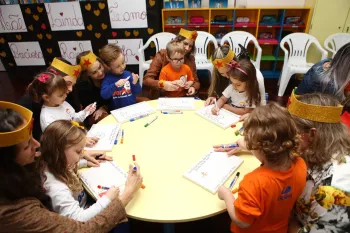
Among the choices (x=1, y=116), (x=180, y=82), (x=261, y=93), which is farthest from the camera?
(x=180, y=82)

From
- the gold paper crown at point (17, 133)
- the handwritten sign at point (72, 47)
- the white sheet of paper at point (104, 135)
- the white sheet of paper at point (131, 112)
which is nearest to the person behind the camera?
the gold paper crown at point (17, 133)

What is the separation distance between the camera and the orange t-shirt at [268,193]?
100 cm

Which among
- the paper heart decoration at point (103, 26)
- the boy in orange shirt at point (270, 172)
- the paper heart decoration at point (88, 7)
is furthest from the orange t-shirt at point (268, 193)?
the paper heart decoration at point (88, 7)

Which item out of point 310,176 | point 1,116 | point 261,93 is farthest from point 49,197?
point 261,93

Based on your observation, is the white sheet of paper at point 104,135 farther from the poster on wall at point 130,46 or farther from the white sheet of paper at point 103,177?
the poster on wall at point 130,46

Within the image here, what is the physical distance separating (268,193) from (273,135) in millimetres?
243

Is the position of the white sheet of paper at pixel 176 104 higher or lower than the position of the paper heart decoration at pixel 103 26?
lower

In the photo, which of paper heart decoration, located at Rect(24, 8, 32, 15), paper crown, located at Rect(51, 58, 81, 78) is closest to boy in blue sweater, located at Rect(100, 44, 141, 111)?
paper crown, located at Rect(51, 58, 81, 78)

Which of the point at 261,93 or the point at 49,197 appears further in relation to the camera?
the point at 261,93

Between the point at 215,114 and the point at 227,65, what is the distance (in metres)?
0.41

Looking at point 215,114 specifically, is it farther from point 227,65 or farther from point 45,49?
point 45,49

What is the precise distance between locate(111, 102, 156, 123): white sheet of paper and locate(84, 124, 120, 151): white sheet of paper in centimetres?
12

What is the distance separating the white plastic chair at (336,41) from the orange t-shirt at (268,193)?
3.45 m

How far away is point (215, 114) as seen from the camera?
6.17 feet
